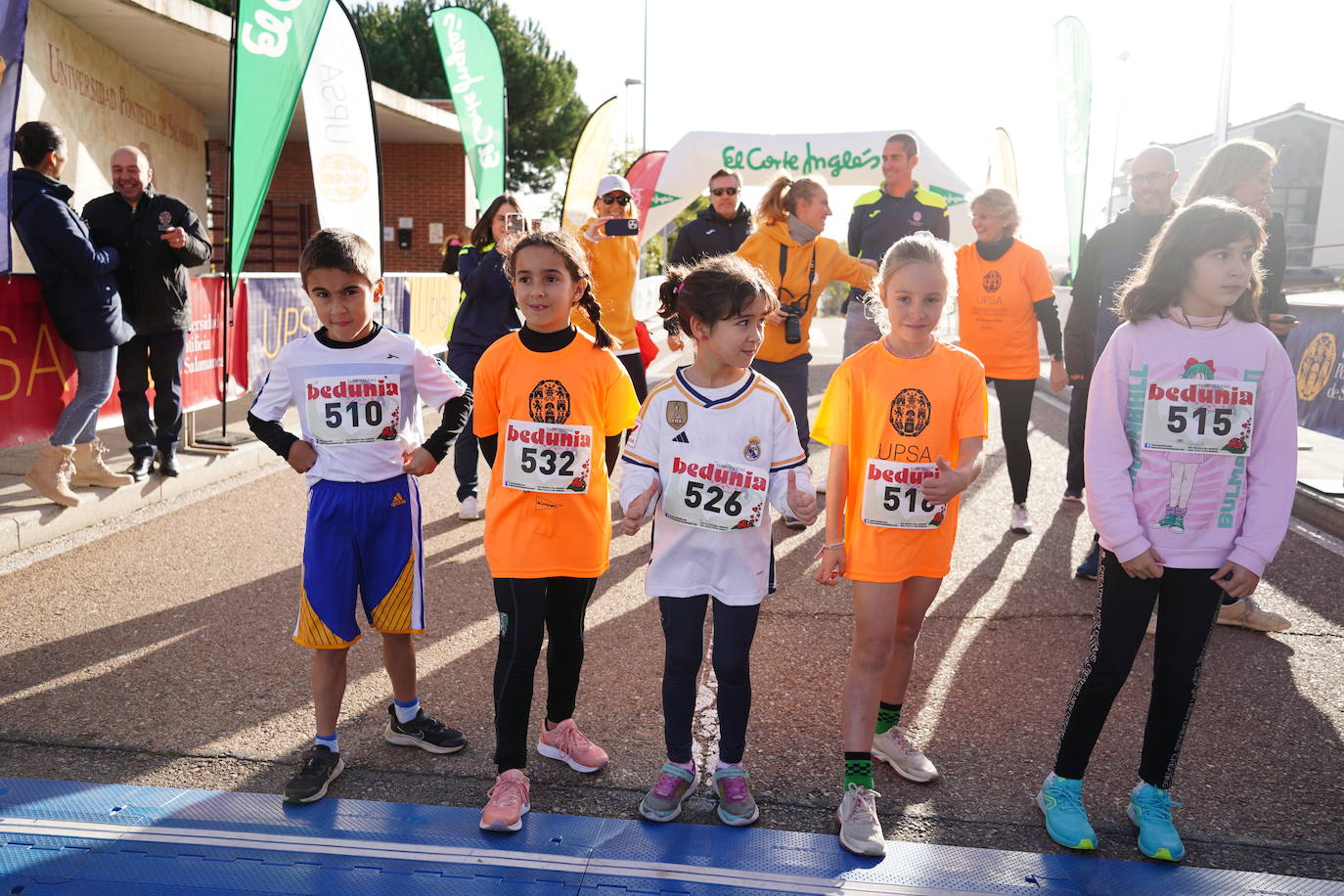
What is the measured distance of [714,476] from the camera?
2.89 m

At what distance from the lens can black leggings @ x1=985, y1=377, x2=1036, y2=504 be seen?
20.7 feet

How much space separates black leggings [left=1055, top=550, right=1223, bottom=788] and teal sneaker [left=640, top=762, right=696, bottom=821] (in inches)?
44.7

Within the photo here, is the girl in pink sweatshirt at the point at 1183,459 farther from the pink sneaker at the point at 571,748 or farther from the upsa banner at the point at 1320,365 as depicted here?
the upsa banner at the point at 1320,365

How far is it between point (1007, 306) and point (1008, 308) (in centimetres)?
2

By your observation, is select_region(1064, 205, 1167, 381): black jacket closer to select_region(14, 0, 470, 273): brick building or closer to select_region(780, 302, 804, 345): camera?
select_region(780, 302, 804, 345): camera

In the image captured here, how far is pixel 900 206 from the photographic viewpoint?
274 inches

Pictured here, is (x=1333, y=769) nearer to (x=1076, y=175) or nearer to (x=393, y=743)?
(x=393, y=743)

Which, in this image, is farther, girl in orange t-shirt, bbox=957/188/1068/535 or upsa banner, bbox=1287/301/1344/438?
upsa banner, bbox=1287/301/1344/438

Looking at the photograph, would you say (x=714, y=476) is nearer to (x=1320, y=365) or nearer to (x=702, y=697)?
(x=702, y=697)

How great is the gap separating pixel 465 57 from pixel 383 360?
10911 mm

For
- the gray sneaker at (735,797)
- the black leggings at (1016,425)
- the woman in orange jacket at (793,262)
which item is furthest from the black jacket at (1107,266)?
the gray sneaker at (735,797)

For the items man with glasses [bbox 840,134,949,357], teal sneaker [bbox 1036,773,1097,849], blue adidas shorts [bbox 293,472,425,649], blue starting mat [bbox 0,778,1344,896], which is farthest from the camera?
man with glasses [bbox 840,134,949,357]

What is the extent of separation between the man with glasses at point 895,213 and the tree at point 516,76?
34376 mm

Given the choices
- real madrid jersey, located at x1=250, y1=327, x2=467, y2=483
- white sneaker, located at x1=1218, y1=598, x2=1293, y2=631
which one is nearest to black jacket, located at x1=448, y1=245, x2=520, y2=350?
real madrid jersey, located at x1=250, y1=327, x2=467, y2=483
